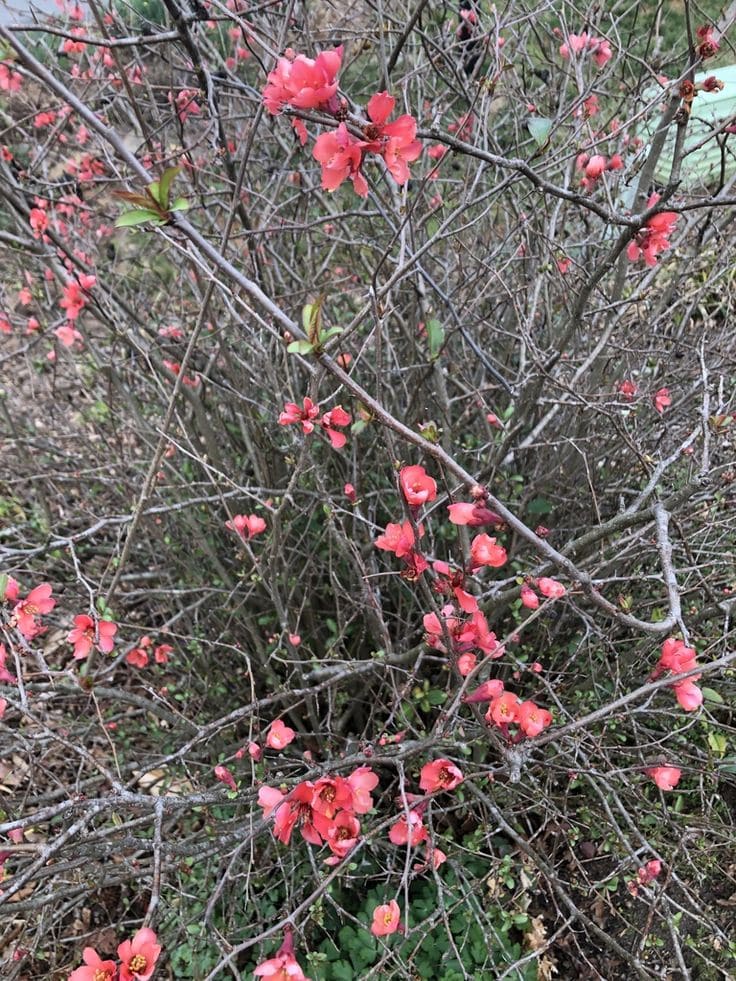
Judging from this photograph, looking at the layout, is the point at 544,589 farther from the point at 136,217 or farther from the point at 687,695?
the point at 136,217

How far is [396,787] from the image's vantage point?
2.21m

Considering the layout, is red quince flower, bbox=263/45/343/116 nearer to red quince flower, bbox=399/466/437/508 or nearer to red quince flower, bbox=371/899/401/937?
red quince flower, bbox=399/466/437/508

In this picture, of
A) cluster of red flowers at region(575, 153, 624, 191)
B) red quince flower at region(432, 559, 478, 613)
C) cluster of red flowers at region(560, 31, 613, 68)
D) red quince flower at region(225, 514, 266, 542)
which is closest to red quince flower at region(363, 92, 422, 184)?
red quince flower at region(432, 559, 478, 613)

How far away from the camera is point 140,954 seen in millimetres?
1114

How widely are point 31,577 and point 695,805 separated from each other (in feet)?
8.17

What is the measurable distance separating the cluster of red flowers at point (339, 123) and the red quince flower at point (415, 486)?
444mm

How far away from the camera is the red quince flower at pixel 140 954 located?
3.56 feet

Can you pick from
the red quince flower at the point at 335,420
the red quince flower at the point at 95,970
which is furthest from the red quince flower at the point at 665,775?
the red quince flower at the point at 95,970

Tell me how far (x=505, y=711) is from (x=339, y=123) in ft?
3.48

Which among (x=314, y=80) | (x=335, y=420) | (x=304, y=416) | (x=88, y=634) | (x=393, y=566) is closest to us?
(x=314, y=80)

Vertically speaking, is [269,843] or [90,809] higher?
[90,809]

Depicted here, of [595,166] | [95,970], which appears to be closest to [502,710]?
[95,970]

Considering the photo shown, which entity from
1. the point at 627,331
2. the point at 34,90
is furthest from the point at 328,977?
the point at 34,90

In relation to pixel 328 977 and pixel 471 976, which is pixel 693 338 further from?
pixel 328 977
